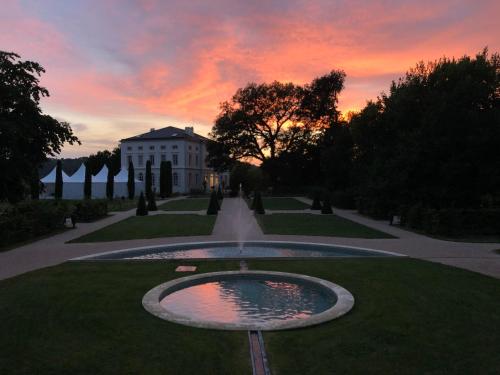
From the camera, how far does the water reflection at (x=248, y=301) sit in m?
6.29

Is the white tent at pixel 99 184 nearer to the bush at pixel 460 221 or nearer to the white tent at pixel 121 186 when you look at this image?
the white tent at pixel 121 186

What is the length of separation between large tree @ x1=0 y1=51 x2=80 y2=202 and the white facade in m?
49.4

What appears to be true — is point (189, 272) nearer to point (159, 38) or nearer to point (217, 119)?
point (159, 38)

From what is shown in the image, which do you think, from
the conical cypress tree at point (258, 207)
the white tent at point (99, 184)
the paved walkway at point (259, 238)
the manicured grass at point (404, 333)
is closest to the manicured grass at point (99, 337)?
the manicured grass at point (404, 333)

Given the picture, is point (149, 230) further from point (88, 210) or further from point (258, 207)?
point (258, 207)

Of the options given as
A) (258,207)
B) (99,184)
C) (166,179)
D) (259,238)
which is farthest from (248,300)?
(166,179)

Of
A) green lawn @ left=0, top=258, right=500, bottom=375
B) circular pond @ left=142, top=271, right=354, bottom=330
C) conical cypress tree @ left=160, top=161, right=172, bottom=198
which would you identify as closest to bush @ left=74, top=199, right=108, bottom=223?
green lawn @ left=0, top=258, right=500, bottom=375

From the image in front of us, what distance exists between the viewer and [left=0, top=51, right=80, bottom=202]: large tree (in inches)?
469

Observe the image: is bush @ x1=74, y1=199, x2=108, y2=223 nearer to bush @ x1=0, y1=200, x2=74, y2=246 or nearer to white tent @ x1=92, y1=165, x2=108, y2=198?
bush @ x1=0, y1=200, x2=74, y2=246

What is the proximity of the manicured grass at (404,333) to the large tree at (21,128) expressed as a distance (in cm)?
965

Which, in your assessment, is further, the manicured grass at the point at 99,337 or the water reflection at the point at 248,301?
the water reflection at the point at 248,301

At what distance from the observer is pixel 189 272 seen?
883 centimetres

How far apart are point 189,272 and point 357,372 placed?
5.28 m

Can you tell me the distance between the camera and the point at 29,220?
14.1 meters
